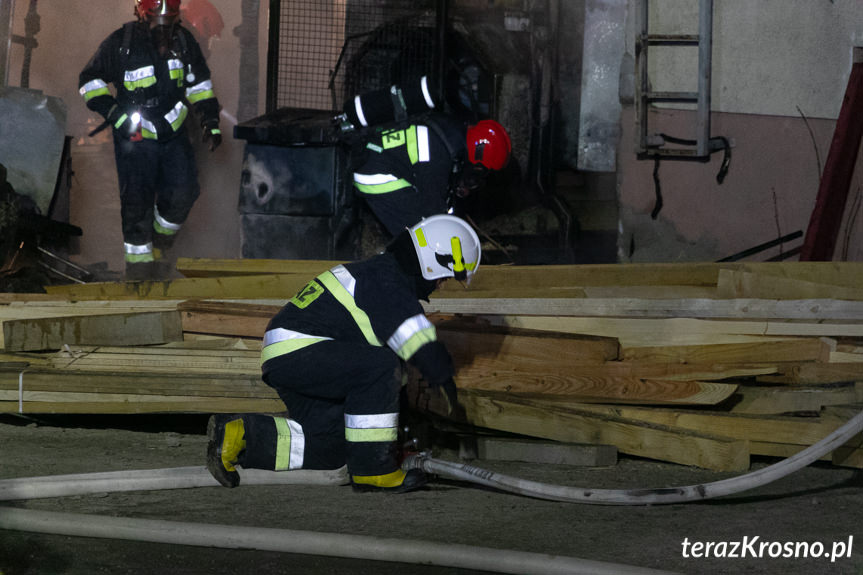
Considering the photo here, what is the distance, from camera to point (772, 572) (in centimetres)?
279

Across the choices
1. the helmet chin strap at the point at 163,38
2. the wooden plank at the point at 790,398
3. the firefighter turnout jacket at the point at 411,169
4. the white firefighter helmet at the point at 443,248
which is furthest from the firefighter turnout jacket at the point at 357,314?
the helmet chin strap at the point at 163,38

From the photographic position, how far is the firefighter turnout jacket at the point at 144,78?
23.9 feet

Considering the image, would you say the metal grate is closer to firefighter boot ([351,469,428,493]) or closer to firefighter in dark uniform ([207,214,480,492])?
firefighter in dark uniform ([207,214,480,492])

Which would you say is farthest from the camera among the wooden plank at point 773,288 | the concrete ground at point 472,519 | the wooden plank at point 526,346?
the wooden plank at point 773,288

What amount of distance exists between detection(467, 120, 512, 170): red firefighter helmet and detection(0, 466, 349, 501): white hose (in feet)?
8.67

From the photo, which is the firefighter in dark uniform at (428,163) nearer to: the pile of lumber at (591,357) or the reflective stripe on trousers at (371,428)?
the pile of lumber at (591,357)

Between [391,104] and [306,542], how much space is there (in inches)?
143

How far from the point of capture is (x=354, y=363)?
12.2 ft

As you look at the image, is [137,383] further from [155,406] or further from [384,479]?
[384,479]

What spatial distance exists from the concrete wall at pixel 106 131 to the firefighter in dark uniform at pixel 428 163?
2844 mm

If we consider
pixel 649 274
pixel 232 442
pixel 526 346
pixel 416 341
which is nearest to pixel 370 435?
pixel 416 341

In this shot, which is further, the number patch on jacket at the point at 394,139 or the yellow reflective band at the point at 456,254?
the number patch on jacket at the point at 394,139

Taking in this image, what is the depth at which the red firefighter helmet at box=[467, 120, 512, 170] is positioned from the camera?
19.4ft

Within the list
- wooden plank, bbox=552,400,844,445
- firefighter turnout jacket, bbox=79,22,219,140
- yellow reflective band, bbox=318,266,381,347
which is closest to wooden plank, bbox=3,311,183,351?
yellow reflective band, bbox=318,266,381,347
